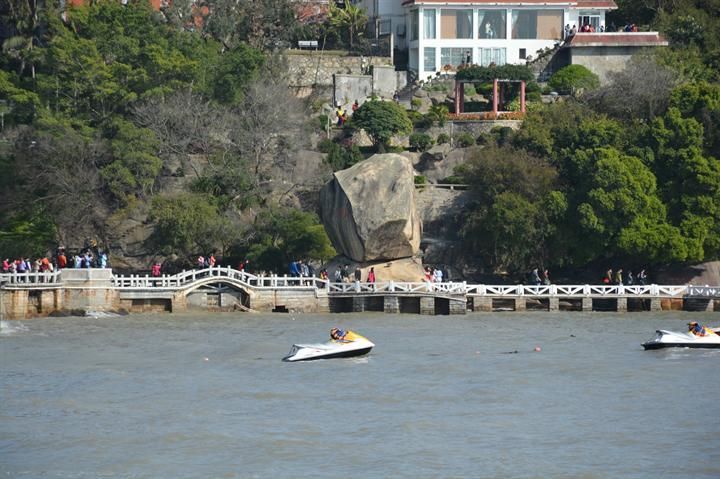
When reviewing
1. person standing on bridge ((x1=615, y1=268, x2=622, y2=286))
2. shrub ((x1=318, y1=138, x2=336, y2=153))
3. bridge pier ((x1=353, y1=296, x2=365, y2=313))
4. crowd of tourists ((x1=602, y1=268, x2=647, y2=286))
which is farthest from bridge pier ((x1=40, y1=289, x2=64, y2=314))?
person standing on bridge ((x1=615, y1=268, x2=622, y2=286))

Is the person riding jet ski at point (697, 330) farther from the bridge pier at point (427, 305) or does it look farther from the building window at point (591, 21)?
the building window at point (591, 21)

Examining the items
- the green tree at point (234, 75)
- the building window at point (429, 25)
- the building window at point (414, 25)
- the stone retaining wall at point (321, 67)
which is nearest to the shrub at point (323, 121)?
the stone retaining wall at point (321, 67)

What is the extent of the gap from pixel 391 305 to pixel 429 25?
32.4m

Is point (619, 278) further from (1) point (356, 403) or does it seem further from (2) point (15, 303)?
(1) point (356, 403)

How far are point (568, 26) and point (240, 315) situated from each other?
37952 mm

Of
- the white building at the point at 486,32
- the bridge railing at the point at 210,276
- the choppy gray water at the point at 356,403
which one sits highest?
the white building at the point at 486,32

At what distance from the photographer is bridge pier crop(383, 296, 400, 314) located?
2635 inches

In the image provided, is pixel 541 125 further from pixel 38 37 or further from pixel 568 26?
pixel 38 37

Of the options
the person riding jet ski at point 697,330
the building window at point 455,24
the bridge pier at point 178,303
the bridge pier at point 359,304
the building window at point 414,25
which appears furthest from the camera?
the building window at point 414,25

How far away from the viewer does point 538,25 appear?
315 ft

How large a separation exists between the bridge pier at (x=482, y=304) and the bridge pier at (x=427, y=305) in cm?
213

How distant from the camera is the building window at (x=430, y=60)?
314 feet

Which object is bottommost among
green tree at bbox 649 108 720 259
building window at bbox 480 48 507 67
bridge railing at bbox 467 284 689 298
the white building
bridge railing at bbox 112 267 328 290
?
bridge railing at bbox 467 284 689 298

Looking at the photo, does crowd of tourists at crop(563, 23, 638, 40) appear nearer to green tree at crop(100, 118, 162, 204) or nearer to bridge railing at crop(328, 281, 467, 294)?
green tree at crop(100, 118, 162, 204)
